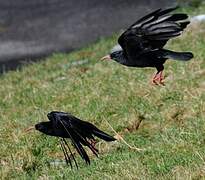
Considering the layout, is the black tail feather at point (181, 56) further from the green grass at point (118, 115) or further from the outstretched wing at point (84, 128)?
the green grass at point (118, 115)

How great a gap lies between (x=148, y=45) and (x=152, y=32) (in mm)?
147

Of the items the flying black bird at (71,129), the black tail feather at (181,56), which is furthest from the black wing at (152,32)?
the flying black bird at (71,129)

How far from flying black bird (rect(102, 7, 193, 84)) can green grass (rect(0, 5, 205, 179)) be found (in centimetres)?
144

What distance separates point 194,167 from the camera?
6488mm

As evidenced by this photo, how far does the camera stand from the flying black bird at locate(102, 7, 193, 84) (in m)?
5.05

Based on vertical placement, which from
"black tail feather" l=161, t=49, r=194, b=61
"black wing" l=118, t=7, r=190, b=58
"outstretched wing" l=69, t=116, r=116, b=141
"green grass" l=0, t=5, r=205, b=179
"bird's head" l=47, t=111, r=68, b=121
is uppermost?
"black wing" l=118, t=7, r=190, b=58

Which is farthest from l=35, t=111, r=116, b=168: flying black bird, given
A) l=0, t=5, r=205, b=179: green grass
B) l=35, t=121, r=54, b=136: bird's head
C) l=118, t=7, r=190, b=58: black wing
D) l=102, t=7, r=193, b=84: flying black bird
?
l=118, t=7, r=190, b=58: black wing

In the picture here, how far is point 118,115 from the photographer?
31.8 ft

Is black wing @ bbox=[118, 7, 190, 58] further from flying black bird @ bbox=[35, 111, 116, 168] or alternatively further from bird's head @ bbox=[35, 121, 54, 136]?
bird's head @ bbox=[35, 121, 54, 136]

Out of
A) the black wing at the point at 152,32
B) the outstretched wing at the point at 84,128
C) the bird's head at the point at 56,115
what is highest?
the black wing at the point at 152,32

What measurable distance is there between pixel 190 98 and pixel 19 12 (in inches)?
742

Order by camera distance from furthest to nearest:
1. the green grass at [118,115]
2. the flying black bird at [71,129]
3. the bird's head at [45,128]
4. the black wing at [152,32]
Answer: the green grass at [118,115] → the bird's head at [45,128] → the flying black bird at [71,129] → the black wing at [152,32]

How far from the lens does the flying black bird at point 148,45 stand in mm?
5047

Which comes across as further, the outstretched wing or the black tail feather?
the outstretched wing
